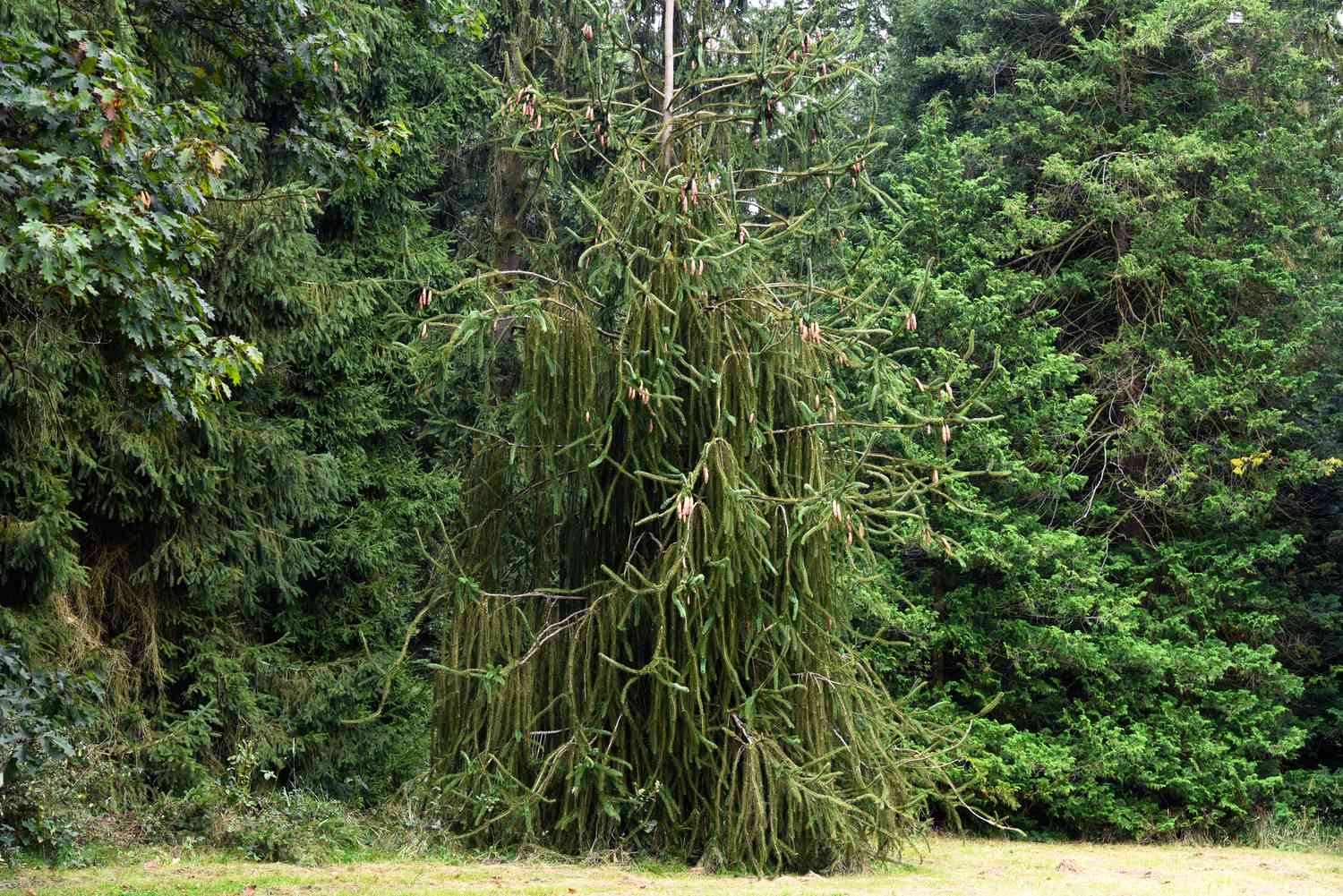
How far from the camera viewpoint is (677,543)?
6.56 meters

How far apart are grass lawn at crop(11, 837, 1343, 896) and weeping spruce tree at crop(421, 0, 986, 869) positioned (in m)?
0.32

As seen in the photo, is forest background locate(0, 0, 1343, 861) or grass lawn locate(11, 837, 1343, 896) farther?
forest background locate(0, 0, 1343, 861)

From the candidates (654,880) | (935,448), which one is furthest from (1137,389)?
(654,880)

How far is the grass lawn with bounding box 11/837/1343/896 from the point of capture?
590 cm

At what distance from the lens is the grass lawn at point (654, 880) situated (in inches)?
232

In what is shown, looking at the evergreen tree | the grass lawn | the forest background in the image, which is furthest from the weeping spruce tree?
the evergreen tree

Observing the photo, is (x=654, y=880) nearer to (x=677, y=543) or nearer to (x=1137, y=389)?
(x=677, y=543)

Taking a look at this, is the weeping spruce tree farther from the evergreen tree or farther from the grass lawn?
the evergreen tree

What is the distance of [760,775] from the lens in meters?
6.81

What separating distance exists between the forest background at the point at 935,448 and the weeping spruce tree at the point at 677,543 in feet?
1.82

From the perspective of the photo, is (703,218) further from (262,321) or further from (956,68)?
(956,68)

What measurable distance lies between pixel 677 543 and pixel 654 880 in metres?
1.78

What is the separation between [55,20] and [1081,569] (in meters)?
9.07

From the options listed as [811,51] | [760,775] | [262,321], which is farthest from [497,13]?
[760,775]
